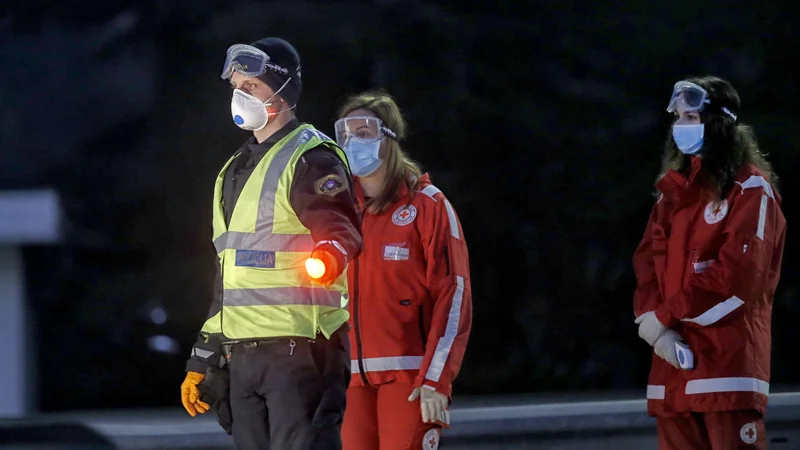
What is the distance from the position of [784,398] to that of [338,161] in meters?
3.41

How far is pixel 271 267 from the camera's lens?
13.0 ft

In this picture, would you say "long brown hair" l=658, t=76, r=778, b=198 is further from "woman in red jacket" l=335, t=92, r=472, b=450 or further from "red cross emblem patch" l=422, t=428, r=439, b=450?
"red cross emblem patch" l=422, t=428, r=439, b=450

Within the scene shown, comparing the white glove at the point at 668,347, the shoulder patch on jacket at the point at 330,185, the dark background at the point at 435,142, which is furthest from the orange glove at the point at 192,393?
the dark background at the point at 435,142

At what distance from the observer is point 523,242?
8805mm

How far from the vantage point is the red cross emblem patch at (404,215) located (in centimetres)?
482

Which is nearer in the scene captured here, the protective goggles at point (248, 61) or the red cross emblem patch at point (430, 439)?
the protective goggles at point (248, 61)

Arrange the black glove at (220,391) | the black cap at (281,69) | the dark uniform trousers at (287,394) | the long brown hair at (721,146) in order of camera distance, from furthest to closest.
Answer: the long brown hair at (721,146) < the black cap at (281,69) < the black glove at (220,391) < the dark uniform trousers at (287,394)

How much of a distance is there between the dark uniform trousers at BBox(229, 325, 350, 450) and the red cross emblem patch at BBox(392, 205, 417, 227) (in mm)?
888

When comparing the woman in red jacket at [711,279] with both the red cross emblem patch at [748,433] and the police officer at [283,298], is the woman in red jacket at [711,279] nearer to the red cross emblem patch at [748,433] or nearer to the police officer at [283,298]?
the red cross emblem patch at [748,433]

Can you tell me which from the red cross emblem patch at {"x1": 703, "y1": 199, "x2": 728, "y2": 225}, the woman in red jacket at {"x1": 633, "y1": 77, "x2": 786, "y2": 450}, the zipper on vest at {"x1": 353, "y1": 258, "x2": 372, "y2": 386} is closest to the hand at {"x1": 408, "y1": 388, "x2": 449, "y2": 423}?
the zipper on vest at {"x1": 353, "y1": 258, "x2": 372, "y2": 386}

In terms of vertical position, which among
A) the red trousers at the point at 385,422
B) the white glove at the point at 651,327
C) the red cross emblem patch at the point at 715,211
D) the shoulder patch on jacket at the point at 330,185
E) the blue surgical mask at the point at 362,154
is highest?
the blue surgical mask at the point at 362,154

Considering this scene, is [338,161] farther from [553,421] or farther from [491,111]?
[491,111]

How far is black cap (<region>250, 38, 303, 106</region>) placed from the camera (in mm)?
4180

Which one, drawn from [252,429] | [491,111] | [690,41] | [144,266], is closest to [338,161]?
[252,429]
